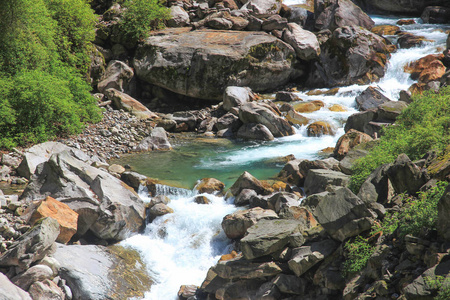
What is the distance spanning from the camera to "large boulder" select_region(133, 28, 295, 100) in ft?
76.4

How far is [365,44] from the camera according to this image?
81.1ft

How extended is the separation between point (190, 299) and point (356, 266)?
13.0 feet

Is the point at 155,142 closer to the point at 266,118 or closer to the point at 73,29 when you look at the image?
the point at 266,118

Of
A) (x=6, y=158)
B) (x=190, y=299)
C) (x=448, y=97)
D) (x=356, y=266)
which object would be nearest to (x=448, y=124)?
(x=448, y=97)

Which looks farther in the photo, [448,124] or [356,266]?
[448,124]

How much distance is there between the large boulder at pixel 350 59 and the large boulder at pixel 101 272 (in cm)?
1944

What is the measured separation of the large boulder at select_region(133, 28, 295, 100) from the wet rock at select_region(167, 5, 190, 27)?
254 cm

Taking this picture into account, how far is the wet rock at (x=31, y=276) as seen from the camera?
7707 mm

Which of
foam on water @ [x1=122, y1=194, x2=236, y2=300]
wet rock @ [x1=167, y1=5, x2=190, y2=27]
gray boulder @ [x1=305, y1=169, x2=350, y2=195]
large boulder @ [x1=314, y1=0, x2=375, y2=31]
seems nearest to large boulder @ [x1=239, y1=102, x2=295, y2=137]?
gray boulder @ [x1=305, y1=169, x2=350, y2=195]

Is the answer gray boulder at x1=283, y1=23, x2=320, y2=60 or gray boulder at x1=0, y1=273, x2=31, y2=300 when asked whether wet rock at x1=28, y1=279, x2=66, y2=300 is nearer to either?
gray boulder at x1=0, y1=273, x2=31, y2=300

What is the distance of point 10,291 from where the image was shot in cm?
695

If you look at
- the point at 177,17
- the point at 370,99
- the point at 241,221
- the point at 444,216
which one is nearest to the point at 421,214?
the point at 444,216

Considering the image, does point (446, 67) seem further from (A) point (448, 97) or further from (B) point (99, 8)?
(B) point (99, 8)

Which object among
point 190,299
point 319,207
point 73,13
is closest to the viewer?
point 319,207
